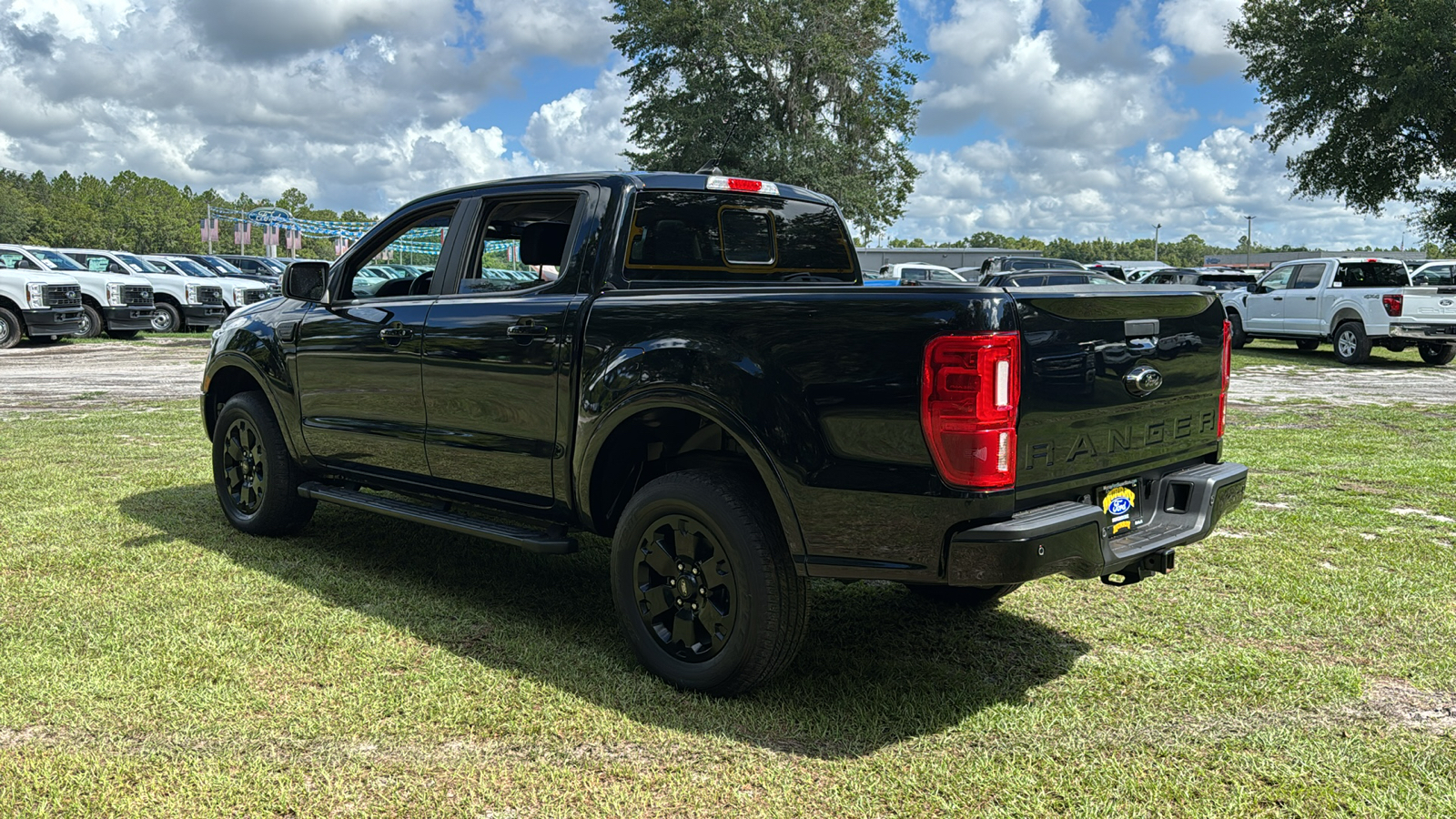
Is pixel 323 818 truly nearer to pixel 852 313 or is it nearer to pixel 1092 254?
pixel 852 313

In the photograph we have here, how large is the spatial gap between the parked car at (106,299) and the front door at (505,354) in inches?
814

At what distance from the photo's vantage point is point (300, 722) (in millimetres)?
3562

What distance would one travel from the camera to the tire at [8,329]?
1992 cm

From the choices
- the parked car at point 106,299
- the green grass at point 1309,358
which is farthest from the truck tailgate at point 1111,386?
the parked car at point 106,299

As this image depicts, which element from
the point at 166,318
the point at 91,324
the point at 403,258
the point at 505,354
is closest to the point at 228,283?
the point at 166,318

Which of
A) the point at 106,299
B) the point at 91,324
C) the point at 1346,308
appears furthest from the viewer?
the point at 91,324

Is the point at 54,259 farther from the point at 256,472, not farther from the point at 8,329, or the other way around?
the point at 256,472

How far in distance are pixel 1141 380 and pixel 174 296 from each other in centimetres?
2583

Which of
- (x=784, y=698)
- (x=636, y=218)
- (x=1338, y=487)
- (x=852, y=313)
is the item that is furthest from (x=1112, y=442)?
(x=1338, y=487)

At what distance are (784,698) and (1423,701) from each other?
2.20m

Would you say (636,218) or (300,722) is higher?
(636,218)

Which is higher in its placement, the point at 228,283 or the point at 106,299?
the point at 228,283

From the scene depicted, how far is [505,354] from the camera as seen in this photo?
446 centimetres

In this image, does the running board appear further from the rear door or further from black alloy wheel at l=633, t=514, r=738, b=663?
the rear door
